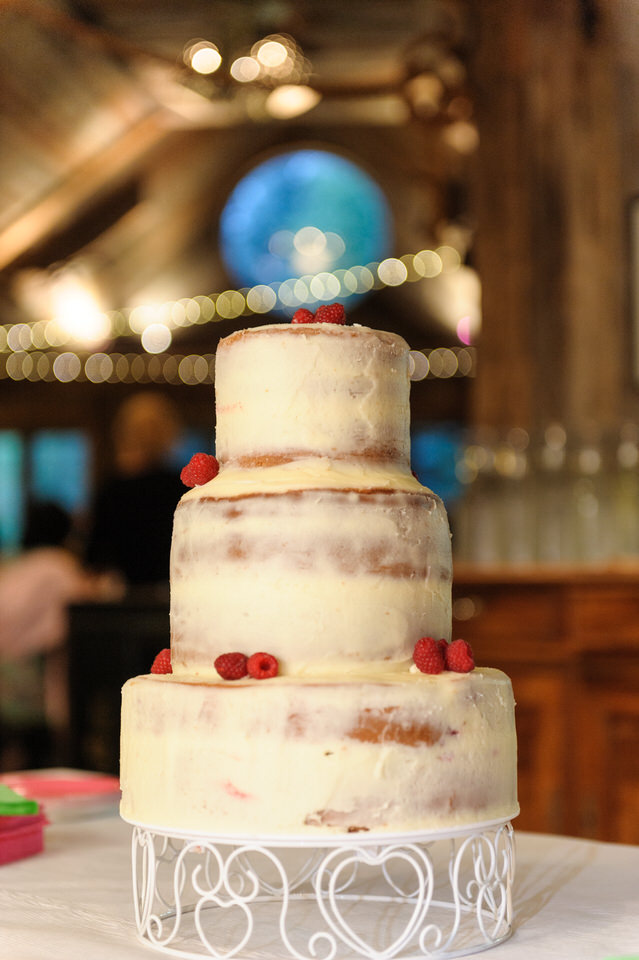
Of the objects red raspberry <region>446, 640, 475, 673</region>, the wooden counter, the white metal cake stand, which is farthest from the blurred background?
red raspberry <region>446, 640, 475, 673</region>

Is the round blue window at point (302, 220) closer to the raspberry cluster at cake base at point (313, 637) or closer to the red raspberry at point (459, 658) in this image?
the raspberry cluster at cake base at point (313, 637)

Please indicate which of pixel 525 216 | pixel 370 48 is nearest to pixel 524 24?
pixel 525 216

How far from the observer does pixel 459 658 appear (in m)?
1.38

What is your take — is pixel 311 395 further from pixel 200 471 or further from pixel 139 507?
pixel 139 507

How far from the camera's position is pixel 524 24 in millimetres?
4797

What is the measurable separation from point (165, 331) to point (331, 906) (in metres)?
9.02

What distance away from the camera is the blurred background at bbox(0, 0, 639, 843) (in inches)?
147

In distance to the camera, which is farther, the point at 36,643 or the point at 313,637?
the point at 36,643

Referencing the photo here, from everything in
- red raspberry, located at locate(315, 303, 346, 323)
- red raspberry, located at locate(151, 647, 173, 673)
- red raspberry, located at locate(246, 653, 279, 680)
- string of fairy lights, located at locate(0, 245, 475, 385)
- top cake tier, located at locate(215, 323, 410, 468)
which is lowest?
red raspberry, located at locate(151, 647, 173, 673)

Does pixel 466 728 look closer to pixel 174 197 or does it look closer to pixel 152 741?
pixel 152 741

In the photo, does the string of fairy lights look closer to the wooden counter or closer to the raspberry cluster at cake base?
the wooden counter

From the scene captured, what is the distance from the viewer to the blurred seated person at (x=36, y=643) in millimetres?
5020

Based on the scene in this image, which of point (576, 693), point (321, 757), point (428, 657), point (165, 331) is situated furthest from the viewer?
point (165, 331)

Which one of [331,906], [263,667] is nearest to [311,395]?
[263,667]
